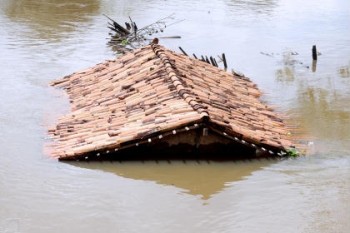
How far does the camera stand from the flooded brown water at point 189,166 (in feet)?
23.7

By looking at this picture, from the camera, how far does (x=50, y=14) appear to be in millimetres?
21359

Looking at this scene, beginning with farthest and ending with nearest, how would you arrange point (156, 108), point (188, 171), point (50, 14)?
point (50, 14) < point (156, 108) < point (188, 171)

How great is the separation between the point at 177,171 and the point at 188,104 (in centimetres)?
101

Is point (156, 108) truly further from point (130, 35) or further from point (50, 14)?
point (50, 14)

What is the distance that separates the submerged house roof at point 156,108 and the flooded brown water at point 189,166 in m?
0.31

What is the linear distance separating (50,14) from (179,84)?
12.6m

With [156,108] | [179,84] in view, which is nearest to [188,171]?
[156,108]

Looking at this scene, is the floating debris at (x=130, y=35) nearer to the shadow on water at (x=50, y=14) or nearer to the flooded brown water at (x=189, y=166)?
the flooded brown water at (x=189, y=166)

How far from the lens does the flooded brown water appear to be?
721cm

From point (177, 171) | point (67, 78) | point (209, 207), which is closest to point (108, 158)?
point (177, 171)

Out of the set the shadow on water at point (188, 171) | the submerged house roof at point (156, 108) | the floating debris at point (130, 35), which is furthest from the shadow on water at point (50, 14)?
the shadow on water at point (188, 171)

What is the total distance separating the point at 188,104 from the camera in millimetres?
8953

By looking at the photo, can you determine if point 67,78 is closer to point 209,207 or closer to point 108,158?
point 108,158

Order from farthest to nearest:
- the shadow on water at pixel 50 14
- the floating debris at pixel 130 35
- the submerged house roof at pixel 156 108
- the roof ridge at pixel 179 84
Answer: the shadow on water at pixel 50 14, the floating debris at pixel 130 35, the roof ridge at pixel 179 84, the submerged house roof at pixel 156 108
